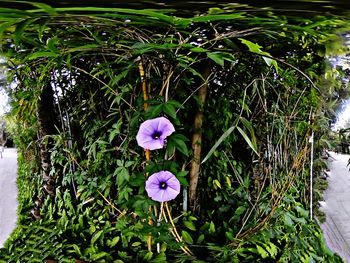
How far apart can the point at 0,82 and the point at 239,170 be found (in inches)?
19.6

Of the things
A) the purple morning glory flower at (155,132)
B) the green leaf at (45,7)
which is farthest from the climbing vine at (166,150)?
the green leaf at (45,7)

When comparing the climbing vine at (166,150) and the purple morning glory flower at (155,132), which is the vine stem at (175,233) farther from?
the purple morning glory flower at (155,132)

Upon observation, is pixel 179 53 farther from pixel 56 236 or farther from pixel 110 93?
pixel 56 236

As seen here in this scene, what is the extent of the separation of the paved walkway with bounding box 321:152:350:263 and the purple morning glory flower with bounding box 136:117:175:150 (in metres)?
0.36

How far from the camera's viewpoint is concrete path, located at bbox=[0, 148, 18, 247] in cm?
72

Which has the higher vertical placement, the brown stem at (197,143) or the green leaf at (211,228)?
the brown stem at (197,143)

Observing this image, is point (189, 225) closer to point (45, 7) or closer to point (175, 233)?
point (175, 233)

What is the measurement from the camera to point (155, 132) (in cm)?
57

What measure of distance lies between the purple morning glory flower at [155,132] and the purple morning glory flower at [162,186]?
0.18 ft

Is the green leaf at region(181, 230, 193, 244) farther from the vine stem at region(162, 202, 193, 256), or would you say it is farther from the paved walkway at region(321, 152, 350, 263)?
the paved walkway at region(321, 152, 350, 263)

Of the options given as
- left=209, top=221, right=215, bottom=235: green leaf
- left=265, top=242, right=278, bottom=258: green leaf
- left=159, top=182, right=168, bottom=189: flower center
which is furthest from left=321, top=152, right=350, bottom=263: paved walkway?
left=159, top=182, right=168, bottom=189: flower center

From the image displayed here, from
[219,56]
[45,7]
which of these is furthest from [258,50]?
[45,7]

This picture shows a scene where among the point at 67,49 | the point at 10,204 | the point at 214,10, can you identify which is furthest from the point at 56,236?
the point at 214,10

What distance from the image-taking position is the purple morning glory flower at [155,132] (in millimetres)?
562
